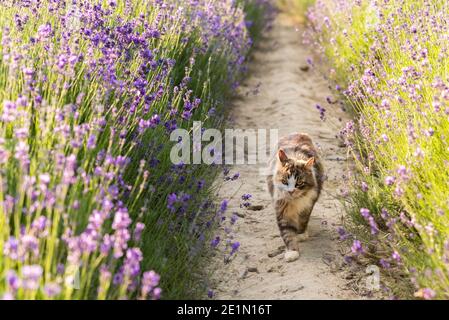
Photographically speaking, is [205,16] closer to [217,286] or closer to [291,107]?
[291,107]

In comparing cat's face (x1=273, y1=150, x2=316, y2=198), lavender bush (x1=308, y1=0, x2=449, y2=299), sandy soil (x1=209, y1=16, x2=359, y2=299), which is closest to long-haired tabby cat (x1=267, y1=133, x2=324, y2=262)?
cat's face (x1=273, y1=150, x2=316, y2=198)

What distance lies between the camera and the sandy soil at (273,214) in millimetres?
3348

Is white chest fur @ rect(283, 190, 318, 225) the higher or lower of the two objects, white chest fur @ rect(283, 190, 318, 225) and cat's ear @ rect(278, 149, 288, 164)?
the lower

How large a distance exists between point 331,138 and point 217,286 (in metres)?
2.74

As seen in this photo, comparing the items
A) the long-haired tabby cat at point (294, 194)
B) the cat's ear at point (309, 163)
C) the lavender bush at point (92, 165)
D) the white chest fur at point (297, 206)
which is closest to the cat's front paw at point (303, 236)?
the long-haired tabby cat at point (294, 194)

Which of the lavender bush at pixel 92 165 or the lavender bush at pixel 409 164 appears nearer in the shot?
the lavender bush at pixel 92 165

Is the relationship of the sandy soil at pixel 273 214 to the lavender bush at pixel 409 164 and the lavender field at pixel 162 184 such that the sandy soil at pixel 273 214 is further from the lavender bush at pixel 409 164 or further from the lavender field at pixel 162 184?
the lavender bush at pixel 409 164

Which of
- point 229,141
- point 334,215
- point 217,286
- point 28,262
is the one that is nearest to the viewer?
point 28,262

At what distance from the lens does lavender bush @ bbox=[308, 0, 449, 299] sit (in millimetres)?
2898

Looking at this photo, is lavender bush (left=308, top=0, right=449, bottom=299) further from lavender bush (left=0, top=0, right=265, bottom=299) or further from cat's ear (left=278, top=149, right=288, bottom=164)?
lavender bush (left=0, top=0, right=265, bottom=299)

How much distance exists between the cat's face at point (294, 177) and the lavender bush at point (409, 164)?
248 millimetres

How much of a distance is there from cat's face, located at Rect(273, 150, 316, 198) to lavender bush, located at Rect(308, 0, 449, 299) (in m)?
0.25

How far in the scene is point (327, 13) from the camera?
26.3 ft
